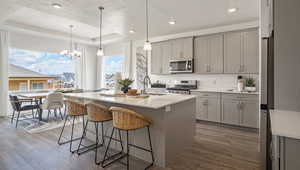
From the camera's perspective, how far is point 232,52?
4.35 metres

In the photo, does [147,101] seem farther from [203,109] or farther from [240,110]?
[240,110]

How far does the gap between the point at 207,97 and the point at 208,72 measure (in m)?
0.77

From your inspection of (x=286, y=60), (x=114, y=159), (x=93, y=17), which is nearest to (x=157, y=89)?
(x=93, y=17)

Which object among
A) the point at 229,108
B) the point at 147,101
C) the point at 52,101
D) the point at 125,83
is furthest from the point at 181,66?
the point at 52,101

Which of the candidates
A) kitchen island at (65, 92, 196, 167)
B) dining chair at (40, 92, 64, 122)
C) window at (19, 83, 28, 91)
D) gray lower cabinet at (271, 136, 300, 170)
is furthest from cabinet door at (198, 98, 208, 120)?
window at (19, 83, 28, 91)

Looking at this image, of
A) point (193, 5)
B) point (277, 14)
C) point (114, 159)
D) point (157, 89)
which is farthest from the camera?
point (157, 89)

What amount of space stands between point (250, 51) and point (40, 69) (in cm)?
701

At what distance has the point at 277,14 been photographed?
1.66m

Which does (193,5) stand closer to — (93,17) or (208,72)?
(208,72)

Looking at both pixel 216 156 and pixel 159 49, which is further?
pixel 159 49

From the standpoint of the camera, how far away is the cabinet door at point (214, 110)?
14.0ft

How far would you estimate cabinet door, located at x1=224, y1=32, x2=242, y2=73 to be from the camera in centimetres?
427

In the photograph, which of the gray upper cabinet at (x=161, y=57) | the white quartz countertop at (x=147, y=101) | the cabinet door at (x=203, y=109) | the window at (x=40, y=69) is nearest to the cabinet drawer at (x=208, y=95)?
the cabinet door at (x=203, y=109)

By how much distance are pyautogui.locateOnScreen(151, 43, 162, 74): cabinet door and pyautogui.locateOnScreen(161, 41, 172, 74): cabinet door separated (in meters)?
0.16
